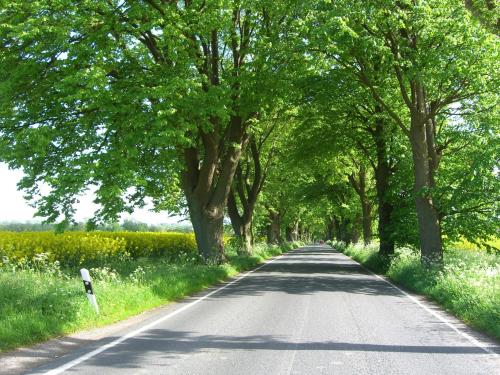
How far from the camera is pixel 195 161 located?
2241cm

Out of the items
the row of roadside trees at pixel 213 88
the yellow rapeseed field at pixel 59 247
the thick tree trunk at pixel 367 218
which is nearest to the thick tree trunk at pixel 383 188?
the row of roadside trees at pixel 213 88

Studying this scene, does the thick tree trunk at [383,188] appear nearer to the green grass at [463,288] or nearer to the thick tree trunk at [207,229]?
the green grass at [463,288]

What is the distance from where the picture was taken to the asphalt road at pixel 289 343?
6.56m

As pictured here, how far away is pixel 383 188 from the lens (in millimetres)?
26828

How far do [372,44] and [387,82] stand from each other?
595 cm

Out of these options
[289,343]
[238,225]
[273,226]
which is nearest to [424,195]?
[289,343]

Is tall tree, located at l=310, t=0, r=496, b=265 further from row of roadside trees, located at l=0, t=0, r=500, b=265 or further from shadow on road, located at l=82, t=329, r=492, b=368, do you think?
shadow on road, located at l=82, t=329, r=492, b=368

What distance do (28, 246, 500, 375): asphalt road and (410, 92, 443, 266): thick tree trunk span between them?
20.2ft

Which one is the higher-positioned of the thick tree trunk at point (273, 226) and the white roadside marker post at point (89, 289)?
the thick tree trunk at point (273, 226)

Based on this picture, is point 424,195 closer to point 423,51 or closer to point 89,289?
point 423,51

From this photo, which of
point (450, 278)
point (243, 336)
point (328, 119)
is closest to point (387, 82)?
point (328, 119)

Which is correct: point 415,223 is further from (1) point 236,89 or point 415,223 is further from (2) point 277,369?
(2) point 277,369

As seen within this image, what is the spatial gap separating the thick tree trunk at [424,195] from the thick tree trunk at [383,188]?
5.57 meters

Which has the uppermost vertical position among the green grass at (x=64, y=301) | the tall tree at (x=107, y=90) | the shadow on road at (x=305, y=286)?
the tall tree at (x=107, y=90)
